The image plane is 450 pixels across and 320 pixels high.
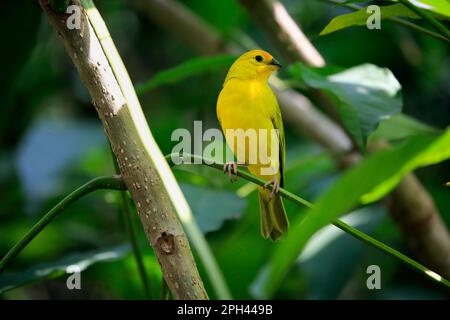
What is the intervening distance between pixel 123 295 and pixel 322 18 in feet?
5.61

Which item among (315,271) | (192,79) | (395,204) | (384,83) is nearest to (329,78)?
(384,83)

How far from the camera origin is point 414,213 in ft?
5.97

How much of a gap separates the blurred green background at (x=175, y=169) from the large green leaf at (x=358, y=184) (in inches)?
33.4

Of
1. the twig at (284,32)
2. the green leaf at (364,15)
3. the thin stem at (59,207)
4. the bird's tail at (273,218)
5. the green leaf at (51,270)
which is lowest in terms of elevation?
the thin stem at (59,207)

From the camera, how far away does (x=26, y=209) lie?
2.60 meters

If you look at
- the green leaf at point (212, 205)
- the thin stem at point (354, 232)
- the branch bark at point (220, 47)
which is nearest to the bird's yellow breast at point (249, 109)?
the green leaf at point (212, 205)

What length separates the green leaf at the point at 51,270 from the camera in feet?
4.75

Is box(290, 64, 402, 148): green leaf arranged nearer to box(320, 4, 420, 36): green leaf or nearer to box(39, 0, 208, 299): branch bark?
box(320, 4, 420, 36): green leaf

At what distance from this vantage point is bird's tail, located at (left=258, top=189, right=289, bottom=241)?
165 centimetres

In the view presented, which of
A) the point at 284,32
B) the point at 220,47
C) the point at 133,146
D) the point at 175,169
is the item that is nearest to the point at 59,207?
the point at 133,146

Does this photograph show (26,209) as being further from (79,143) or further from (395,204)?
(395,204)

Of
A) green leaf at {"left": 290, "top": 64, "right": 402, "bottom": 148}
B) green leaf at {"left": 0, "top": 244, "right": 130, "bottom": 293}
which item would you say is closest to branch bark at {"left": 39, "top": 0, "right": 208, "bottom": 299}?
green leaf at {"left": 290, "top": 64, "right": 402, "bottom": 148}

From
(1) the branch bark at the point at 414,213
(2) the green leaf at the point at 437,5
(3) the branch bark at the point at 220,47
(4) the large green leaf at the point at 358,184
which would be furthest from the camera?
(3) the branch bark at the point at 220,47

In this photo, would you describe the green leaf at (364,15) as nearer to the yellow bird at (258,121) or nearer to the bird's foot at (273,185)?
the bird's foot at (273,185)
